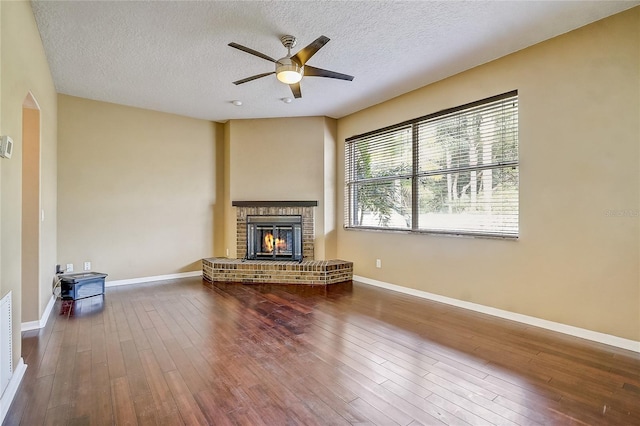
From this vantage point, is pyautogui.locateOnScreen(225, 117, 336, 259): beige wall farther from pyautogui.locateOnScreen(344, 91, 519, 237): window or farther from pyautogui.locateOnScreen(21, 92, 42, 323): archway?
pyautogui.locateOnScreen(21, 92, 42, 323): archway

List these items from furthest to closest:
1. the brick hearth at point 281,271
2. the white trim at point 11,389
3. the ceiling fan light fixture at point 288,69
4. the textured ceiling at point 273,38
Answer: the brick hearth at point 281,271 → the ceiling fan light fixture at point 288,69 → the textured ceiling at point 273,38 → the white trim at point 11,389

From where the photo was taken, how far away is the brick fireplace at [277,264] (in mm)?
4949

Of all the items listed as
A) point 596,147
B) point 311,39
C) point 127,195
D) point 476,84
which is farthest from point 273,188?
point 596,147

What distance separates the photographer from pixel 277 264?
16.5 ft

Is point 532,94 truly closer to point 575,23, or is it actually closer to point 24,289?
point 575,23

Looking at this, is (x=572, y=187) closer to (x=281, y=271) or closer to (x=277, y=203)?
(x=281, y=271)

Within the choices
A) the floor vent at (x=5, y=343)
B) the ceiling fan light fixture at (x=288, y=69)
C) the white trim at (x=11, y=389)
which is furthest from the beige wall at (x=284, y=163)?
the floor vent at (x=5, y=343)

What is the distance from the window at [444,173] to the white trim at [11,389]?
407cm

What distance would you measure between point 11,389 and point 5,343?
29 centimetres

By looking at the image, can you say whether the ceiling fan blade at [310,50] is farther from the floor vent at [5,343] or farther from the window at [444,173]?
the floor vent at [5,343]

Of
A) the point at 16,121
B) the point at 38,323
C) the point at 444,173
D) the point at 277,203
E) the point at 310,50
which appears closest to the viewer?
the point at 16,121

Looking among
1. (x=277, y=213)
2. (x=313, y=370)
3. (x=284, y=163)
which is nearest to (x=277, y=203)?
(x=277, y=213)

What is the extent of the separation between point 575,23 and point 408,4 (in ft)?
5.18

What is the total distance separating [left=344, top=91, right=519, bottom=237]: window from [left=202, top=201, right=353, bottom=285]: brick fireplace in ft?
2.69
